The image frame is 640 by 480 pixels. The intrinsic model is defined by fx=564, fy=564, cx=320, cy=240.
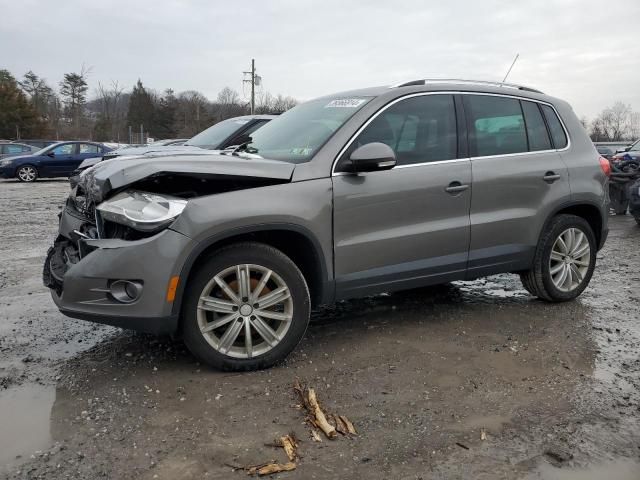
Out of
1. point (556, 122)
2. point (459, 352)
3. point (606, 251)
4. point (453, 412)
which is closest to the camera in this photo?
point (453, 412)

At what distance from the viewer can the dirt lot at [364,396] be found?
8.49 ft

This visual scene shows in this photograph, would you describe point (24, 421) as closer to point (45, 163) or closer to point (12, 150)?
point (45, 163)

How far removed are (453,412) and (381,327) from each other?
1409mm

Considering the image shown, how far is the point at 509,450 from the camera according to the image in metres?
2.68

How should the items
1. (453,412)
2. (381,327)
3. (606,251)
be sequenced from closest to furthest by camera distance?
(453,412), (381,327), (606,251)

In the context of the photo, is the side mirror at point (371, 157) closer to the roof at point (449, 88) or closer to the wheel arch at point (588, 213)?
the roof at point (449, 88)

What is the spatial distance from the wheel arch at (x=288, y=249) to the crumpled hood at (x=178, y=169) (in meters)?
0.34

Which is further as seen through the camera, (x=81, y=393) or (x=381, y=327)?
(x=381, y=327)

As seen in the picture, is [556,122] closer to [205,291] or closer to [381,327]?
[381,327]

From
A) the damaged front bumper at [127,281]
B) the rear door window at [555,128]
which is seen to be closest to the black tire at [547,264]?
the rear door window at [555,128]

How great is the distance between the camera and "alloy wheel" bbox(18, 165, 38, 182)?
69.4 feet

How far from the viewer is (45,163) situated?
69.6 ft

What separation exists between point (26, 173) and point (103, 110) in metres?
70.4

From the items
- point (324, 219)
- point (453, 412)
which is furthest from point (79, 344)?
point (453, 412)
